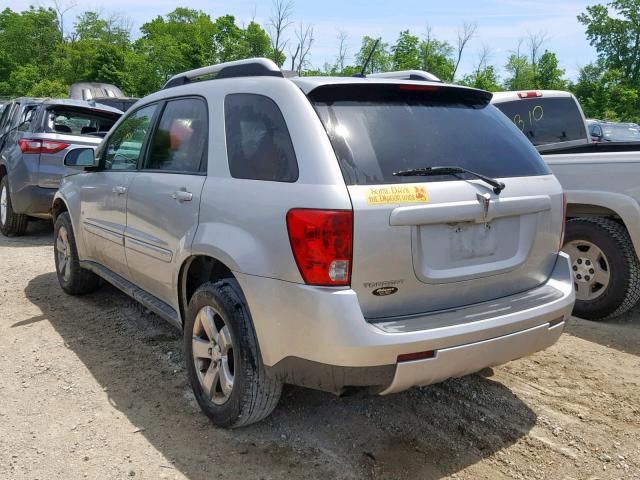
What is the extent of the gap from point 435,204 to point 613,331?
111 inches

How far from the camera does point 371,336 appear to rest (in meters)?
2.37

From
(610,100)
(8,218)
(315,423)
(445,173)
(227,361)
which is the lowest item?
(315,423)

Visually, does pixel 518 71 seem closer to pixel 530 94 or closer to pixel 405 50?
pixel 405 50

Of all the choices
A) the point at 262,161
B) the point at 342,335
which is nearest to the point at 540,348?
the point at 342,335

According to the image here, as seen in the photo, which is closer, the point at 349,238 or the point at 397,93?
the point at 349,238

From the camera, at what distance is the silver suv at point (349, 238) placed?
2.42m

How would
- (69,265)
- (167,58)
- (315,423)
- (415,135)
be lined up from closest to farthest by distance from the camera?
(415,135) → (315,423) → (69,265) → (167,58)

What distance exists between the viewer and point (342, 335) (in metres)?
2.36

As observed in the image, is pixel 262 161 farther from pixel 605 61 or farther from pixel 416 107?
pixel 605 61

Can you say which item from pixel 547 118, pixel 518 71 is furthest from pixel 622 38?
pixel 547 118

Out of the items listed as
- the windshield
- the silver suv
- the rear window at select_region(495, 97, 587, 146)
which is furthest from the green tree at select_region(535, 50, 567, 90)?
the silver suv

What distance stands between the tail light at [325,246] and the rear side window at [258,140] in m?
0.26

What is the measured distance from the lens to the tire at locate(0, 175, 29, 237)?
7.82 m

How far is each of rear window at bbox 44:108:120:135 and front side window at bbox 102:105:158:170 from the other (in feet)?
11.3
